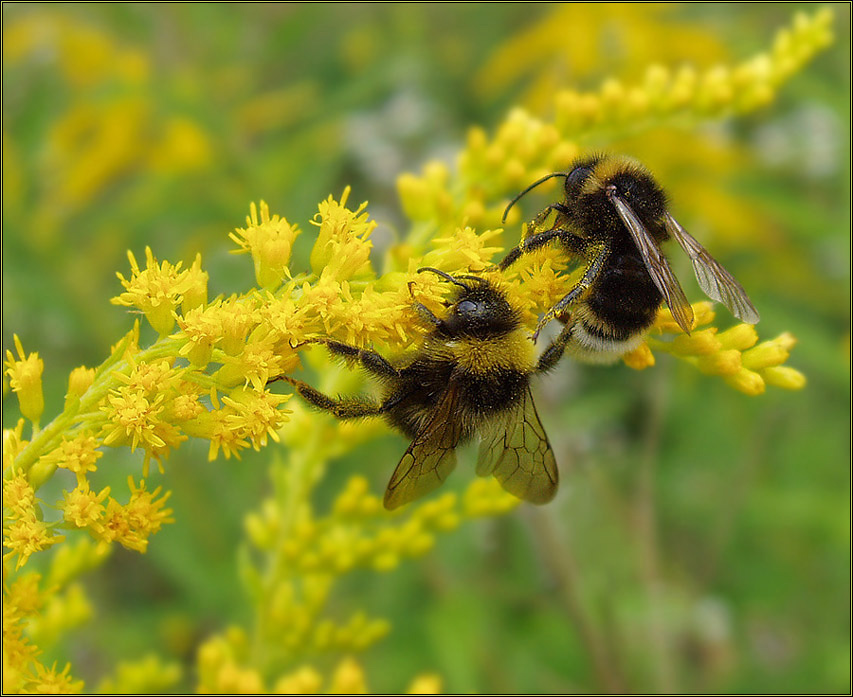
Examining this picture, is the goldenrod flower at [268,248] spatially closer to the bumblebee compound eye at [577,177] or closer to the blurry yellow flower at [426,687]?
the bumblebee compound eye at [577,177]

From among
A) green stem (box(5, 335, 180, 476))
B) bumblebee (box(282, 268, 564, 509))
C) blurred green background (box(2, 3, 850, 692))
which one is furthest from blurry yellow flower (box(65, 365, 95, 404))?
blurred green background (box(2, 3, 850, 692))

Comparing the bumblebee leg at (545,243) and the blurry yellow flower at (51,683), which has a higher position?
the bumblebee leg at (545,243)

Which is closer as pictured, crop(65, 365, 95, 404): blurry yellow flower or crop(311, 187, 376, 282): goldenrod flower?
crop(65, 365, 95, 404): blurry yellow flower

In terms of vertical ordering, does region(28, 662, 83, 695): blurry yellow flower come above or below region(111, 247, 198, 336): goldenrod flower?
below

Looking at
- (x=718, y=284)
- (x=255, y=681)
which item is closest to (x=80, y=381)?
(x=255, y=681)

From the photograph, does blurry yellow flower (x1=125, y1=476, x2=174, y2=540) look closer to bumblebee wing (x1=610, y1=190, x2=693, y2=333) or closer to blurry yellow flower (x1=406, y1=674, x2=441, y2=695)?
blurry yellow flower (x1=406, y1=674, x2=441, y2=695)

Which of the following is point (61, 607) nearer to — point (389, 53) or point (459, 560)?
point (459, 560)

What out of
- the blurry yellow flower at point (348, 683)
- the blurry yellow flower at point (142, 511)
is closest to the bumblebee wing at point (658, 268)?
the blurry yellow flower at point (142, 511)
